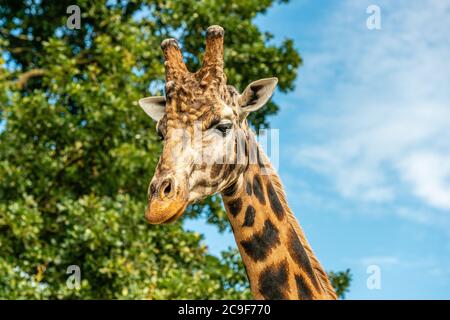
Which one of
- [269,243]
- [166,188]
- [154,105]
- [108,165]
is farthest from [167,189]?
[108,165]

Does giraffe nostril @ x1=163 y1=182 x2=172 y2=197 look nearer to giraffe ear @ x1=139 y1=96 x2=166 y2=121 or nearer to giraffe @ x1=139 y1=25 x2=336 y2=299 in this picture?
giraffe @ x1=139 y1=25 x2=336 y2=299

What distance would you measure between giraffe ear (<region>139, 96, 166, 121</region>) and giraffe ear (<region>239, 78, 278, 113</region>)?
67cm

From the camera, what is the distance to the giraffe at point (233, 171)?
4648 millimetres

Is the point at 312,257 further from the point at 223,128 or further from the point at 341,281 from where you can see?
the point at 341,281

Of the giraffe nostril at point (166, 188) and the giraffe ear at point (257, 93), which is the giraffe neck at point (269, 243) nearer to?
the giraffe ear at point (257, 93)

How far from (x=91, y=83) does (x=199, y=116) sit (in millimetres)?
9818

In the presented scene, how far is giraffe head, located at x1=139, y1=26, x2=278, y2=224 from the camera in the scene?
4.46 meters

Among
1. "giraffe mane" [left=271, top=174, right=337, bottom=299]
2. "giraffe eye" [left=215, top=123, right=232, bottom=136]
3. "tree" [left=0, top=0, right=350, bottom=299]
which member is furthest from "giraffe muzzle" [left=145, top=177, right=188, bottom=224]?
"tree" [left=0, top=0, right=350, bottom=299]

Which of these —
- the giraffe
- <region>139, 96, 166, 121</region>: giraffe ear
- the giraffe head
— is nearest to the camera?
the giraffe head

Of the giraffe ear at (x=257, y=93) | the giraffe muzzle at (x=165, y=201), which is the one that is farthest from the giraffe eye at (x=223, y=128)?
the giraffe muzzle at (x=165, y=201)

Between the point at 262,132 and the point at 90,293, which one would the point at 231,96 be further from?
the point at 90,293

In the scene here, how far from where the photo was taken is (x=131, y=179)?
555 inches
